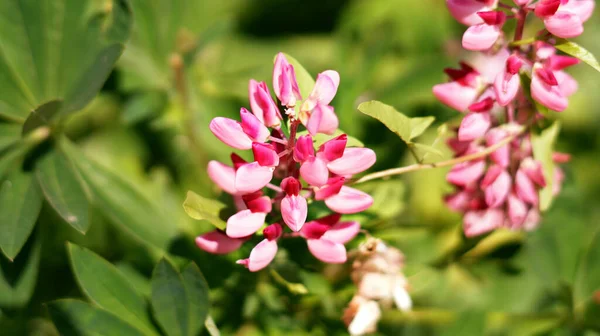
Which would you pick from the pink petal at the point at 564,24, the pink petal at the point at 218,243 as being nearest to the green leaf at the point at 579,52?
the pink petal at the point at 564,24

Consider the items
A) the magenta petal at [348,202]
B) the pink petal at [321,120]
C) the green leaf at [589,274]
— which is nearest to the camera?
the pink petal at [321,120]

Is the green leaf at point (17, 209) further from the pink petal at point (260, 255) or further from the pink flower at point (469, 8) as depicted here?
the pink flower at point (469, 8)

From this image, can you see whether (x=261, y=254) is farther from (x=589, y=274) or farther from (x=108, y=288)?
(x=589, y=274)

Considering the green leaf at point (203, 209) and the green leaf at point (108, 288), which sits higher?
the green leaf at point (203, 209)

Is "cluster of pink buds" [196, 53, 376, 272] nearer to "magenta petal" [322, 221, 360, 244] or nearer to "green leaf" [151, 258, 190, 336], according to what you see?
"magenta petal" [322, 221, 360, 244]

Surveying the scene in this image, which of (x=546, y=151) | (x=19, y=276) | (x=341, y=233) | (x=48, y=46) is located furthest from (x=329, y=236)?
(x=48, y=46)

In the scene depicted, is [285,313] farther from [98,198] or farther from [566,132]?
[566,132]

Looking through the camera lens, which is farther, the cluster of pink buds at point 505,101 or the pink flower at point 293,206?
the cluster of pink buds at point 505,101
